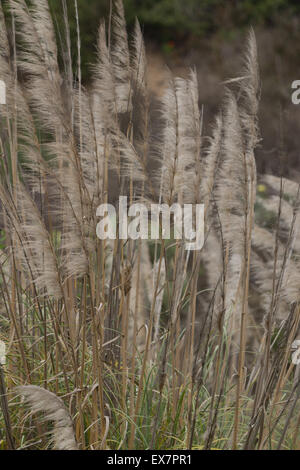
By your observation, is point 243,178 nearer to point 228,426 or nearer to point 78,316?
point 78,316

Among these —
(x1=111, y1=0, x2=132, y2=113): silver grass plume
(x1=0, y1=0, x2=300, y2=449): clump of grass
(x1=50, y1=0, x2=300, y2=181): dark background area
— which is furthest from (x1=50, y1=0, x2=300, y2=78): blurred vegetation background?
(x1=0, y1=0, x2=300, y2=449): clump of grass

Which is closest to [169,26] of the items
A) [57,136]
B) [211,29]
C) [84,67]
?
[211,29]

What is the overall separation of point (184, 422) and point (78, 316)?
0.44 meters

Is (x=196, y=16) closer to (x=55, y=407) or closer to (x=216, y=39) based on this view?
(x=216, y=39)

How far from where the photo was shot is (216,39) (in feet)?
32.1

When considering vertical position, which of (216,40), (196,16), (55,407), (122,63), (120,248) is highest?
(196,16)

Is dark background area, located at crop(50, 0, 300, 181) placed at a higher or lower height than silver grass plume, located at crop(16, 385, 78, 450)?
higher

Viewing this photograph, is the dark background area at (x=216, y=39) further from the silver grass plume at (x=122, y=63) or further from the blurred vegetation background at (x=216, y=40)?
the silver grass plume at (x=122, y=63)

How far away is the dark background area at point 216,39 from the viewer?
24.8 feet

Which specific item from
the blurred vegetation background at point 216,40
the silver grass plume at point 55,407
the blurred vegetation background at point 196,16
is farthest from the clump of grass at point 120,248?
the blurred vegetation background at point 196,16

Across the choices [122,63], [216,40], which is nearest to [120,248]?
[122,63]

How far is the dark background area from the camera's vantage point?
24.8 ft

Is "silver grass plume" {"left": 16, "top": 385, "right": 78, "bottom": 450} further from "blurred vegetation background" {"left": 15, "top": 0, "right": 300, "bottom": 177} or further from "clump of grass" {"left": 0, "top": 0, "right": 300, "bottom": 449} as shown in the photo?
"blurred vegetation background" {"left": 15, "top": 0, "right": 300, "bottom": 177}
